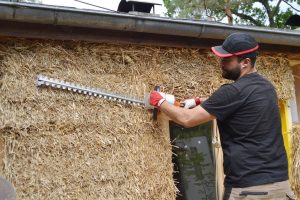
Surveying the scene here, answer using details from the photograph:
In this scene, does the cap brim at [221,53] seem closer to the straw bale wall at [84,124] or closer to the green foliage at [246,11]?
the straw bale wall at [84,124]

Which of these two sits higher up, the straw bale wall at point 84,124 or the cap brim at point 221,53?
the cap brim at point 221,53

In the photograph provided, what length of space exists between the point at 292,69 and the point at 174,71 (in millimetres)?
1829

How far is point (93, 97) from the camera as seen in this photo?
373 centimetres

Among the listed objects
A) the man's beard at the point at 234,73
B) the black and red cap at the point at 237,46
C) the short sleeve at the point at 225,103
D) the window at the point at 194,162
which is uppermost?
the black and red cap at the point at 237,46

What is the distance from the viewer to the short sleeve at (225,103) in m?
2.72

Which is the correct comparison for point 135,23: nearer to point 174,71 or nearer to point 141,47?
point 141,47

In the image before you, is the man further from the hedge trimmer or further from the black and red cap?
the hedge trimmer

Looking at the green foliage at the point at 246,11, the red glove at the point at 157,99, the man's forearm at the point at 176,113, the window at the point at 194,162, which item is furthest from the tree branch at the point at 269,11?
the man's forearm at the point at 176,113

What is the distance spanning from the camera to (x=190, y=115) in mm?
2873

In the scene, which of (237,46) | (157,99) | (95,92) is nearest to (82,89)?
(95,92)

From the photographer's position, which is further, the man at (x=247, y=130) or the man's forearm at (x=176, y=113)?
the man's forearm at (x=176, y=113)

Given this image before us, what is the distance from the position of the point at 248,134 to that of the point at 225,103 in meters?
0.25

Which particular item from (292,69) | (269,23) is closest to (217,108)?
(292,69)

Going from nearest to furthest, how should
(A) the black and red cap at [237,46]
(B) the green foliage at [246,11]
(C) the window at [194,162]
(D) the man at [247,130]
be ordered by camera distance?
(D) the man at [247,130], (A) the black and red cap at [237,46], (C) the window at [194,162], (B) the green foliage at [246,11]
